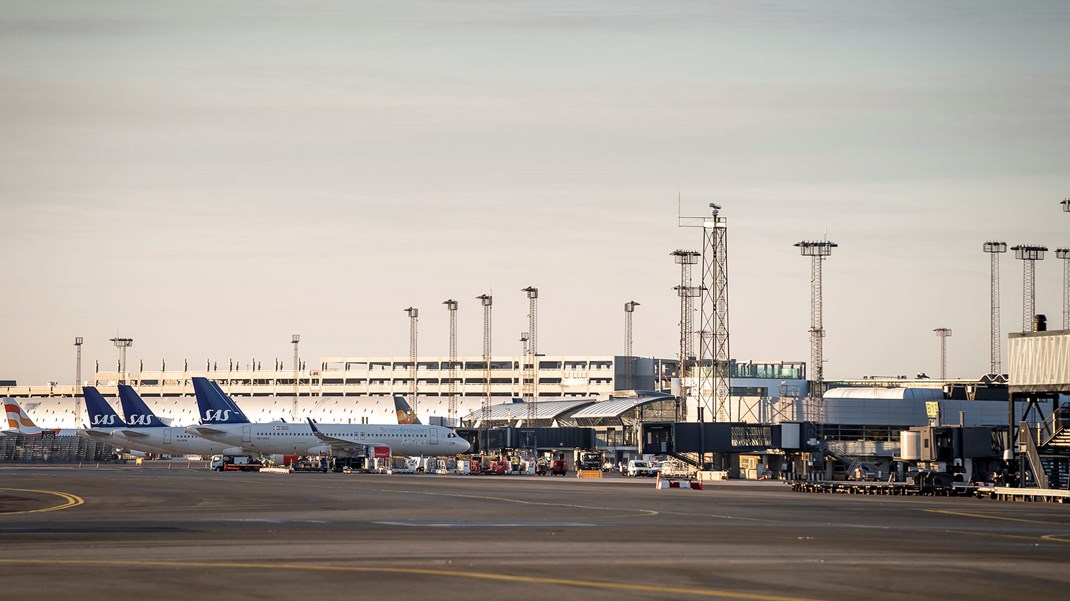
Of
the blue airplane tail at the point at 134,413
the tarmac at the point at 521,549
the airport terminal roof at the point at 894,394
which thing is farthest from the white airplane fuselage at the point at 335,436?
the tarmac at the point at 521,549

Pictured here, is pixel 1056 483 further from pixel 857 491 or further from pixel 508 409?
pixel 508 409

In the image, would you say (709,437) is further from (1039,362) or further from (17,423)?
(17,423)

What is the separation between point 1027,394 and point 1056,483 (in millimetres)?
13148

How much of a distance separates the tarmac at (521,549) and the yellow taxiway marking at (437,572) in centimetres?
4

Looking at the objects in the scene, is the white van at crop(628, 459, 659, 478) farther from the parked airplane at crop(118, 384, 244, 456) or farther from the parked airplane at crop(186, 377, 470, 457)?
the parked airplane at crop(118, 384, 244, 456)

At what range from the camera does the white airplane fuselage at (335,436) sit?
130 meters

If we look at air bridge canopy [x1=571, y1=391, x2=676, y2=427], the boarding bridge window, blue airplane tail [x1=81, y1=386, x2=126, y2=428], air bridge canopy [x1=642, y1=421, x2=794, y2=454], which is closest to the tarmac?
air bridge canopy [x1=642, y1=421, x2=794, y2=454]

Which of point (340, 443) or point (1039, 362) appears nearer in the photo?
point (1039, 362)

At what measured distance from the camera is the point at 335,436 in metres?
132

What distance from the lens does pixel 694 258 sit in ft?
454

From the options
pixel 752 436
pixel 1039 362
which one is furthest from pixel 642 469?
pixel 1039 362

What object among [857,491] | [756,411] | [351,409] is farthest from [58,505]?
[351,409]

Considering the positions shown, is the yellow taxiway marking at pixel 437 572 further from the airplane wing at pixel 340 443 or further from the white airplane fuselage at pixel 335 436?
the white airplane fuselage at pixel 335 436

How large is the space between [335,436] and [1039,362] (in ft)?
251
